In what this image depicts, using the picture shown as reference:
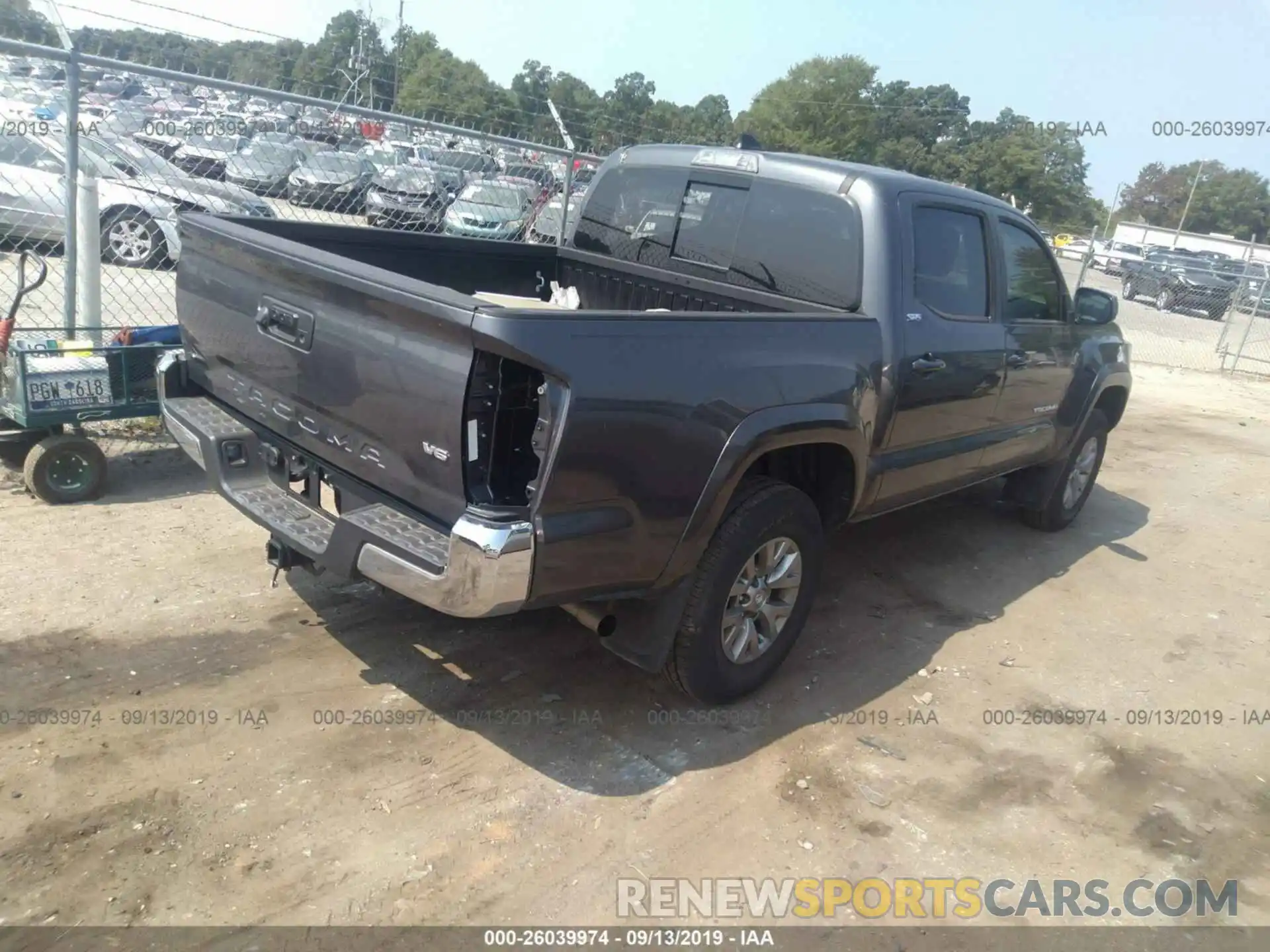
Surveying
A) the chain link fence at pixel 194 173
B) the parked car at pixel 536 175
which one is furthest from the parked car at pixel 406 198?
the parked car at pixel 536 175

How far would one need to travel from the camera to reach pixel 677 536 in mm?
3168

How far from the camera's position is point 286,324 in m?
3.24

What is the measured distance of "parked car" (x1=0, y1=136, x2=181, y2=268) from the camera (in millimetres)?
7441

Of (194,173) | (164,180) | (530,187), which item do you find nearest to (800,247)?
(530,187)

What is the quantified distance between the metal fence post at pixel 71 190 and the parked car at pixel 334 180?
3219 mm

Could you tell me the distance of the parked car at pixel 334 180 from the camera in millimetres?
8688

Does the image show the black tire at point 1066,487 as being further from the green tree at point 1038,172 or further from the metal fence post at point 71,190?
the green tree at point 1038,172

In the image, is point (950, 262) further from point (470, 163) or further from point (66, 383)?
point (470, 163)

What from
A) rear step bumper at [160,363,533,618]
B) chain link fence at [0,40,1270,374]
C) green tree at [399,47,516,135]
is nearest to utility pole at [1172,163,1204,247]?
green tree at [399,47,516,135]

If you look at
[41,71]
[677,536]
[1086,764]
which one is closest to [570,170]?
[41,71]

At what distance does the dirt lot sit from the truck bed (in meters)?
0.82

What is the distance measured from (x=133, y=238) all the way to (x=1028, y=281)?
7.33m

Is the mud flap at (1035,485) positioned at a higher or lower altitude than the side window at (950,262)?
lower

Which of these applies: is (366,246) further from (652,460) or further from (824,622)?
(824,622)
